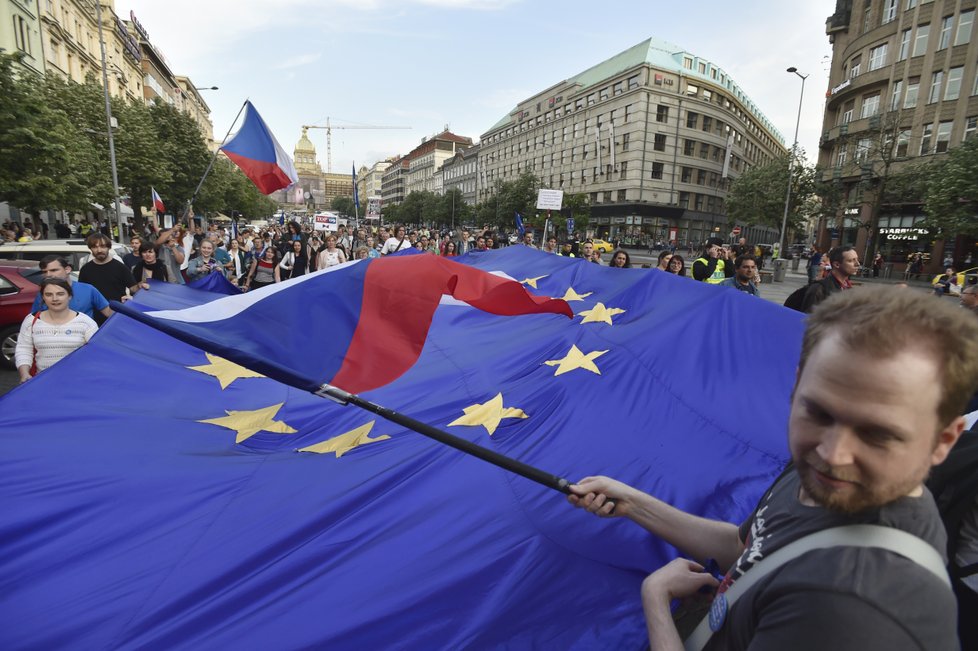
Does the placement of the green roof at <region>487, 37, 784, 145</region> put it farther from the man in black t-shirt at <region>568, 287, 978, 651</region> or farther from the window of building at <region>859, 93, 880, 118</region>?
the man in black t-shirt at <region>568, 287, 978, 651</region>

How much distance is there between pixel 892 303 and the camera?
0.88 meters

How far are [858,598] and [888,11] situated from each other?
49910 millimetres

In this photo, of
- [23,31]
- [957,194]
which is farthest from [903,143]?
[23,31]

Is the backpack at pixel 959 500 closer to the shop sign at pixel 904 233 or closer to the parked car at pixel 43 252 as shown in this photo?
the parked car at pixel 43 252

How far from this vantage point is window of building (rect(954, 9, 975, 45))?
29.8 metres

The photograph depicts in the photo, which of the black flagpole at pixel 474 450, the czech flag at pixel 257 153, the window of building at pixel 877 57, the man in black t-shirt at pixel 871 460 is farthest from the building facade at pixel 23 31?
the window of building at pixel 877 57

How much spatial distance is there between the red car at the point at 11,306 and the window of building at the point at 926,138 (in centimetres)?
4401

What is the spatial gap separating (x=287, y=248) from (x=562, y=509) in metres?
11.5

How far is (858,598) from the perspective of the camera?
809 mm

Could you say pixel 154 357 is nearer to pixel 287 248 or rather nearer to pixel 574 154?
pixel 287 248

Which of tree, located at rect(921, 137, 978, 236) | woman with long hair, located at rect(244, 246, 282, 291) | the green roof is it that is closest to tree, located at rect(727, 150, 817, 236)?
tree, located at rect(921, 137, 978, 236)

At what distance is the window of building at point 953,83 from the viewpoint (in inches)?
1195

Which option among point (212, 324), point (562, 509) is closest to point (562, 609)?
point (562, 509)

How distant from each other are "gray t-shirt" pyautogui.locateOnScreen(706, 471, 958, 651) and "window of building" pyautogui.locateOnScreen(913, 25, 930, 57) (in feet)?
149
